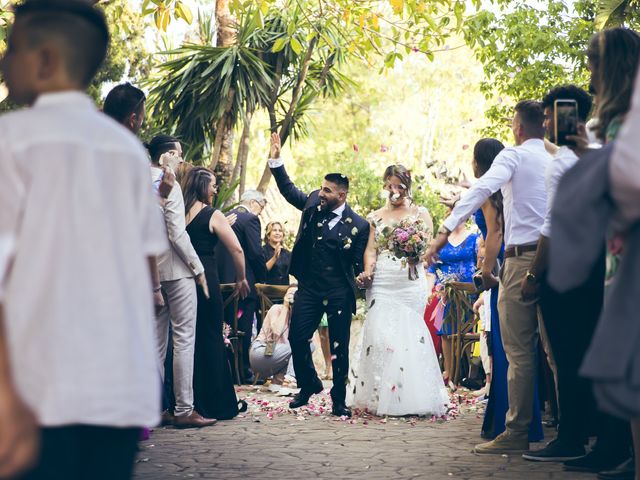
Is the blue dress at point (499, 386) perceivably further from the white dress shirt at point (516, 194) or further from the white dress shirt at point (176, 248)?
the white dress shirt at point (176, 248)

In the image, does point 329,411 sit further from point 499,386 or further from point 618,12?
point 618,12

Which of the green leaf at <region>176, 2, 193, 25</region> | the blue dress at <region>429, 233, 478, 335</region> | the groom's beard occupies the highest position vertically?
the green leaf at <region>176, 2, 193, 25</region>

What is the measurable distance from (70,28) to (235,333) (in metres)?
10.7

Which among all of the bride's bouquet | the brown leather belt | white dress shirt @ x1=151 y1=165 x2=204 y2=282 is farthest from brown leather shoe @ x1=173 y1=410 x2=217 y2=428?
the brown leather belt

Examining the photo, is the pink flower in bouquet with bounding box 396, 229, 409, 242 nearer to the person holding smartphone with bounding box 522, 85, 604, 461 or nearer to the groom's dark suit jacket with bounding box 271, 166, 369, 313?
the groom's dark suit jacket with bounding box 271, 166, 369, 313

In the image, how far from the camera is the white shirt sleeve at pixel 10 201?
9.34 ft

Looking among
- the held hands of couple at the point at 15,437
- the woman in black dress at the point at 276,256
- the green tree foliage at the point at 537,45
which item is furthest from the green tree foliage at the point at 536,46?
the held hands of couple at the point at 15,437

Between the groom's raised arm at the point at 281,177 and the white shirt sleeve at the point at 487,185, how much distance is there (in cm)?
374

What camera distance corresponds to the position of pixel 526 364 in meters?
7.49

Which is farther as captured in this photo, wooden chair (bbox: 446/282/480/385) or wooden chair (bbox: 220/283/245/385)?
wooden chair (bbox: 446/282/480/385)

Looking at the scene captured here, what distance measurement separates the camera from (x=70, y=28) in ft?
10.1

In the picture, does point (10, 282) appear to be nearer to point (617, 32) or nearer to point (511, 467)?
point (617, 32)

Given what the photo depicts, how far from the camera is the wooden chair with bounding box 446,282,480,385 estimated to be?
13.5 metres

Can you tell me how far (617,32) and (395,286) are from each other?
6.02 metres
